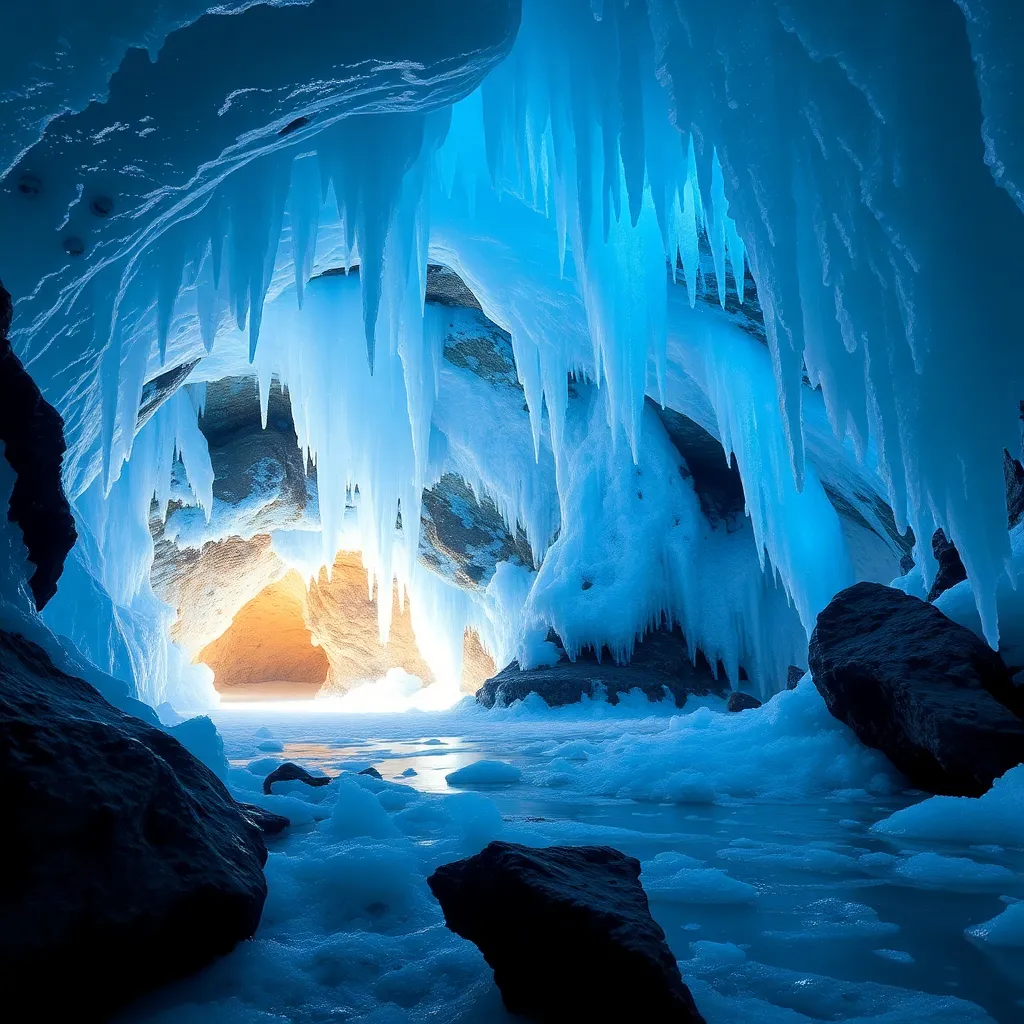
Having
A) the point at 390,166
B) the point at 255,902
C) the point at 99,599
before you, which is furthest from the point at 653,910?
the point at 99,599

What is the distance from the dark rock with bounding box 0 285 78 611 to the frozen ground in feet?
3.62

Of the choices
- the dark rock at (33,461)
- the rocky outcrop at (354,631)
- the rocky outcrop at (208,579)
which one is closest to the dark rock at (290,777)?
the dark rock at (33,461)

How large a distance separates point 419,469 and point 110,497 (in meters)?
3.76

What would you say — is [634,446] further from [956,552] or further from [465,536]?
[465,536]

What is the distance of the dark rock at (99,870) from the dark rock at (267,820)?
759mm

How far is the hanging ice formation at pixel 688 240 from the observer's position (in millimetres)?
2072

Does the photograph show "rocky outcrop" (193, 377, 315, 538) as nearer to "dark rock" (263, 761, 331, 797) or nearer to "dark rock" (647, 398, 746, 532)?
"dark rock" (647, 398, 746, 532)

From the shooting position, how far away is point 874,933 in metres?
1.34

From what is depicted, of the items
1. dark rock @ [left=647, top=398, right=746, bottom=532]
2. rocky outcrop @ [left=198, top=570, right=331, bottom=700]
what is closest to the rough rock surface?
dark rock @ [left=647, top=398, right=746, bottom=532]

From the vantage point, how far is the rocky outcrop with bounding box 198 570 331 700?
816 inches

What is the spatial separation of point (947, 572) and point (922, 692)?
1744 mm

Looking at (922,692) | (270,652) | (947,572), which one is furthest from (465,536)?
(922,692)

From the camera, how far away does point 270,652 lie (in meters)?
22.9

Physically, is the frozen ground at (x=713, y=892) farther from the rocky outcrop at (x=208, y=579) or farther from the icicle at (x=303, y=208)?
the rocky outcrop at (x=208, y=579)
